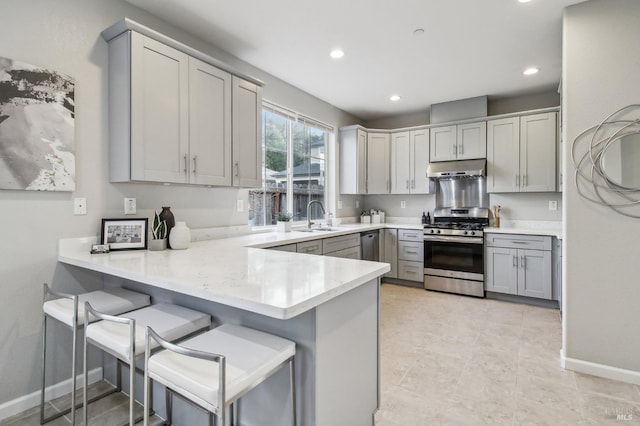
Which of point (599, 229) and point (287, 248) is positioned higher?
point (599, 229)

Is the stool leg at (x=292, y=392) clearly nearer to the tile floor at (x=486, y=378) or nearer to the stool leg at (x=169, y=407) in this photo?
the tile floor at (x=486, y=378)

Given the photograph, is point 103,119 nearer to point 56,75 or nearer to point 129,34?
point 56,75

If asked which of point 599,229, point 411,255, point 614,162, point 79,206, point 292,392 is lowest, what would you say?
point 292,392

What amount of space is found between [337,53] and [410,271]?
305 cm

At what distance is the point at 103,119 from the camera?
2264 millimetres

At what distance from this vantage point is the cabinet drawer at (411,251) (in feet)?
15.3

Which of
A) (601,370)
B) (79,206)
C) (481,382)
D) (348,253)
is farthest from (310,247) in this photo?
(601,370)

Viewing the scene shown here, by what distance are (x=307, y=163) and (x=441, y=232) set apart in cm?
205

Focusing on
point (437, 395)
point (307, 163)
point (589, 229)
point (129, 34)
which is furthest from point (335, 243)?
point (129, 34)

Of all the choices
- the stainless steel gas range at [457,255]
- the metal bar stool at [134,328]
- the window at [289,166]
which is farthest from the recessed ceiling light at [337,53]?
the metal bar stool at [134,328]

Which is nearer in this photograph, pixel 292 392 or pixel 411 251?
pixel 292 392

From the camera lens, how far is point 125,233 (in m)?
2.27

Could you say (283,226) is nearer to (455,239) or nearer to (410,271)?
(410,271)

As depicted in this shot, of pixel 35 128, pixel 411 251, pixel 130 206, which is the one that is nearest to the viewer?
pixel 35 128
